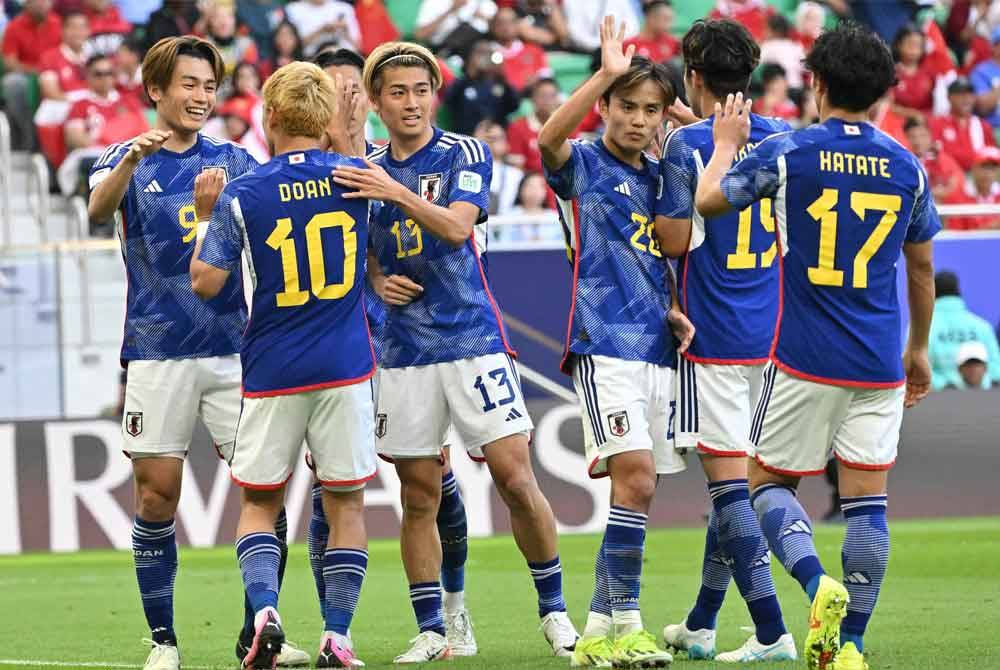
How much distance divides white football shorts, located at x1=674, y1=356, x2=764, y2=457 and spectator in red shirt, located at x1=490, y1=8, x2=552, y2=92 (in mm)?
11931

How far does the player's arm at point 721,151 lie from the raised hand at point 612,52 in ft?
1.26

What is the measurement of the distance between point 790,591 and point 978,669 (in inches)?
123

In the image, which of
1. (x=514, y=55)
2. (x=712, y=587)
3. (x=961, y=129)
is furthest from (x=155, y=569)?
(x=961, y=129)

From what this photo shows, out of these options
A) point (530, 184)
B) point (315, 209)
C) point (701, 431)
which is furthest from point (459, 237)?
point (530, 184)

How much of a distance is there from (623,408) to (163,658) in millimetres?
2036

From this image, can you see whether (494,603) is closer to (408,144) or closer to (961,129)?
(408,144)

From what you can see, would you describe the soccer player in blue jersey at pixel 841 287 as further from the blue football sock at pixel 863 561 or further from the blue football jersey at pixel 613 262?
the blue football jersey at pixel 613 262

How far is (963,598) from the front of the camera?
347 inches

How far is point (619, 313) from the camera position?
6.56 metres

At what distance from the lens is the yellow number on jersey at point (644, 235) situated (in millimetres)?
6629

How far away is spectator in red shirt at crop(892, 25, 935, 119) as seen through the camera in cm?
1850

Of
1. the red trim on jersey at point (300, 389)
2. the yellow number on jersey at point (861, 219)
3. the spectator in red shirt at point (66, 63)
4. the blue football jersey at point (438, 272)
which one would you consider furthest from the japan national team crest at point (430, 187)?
the spectator in red shirt at point (66, 63)

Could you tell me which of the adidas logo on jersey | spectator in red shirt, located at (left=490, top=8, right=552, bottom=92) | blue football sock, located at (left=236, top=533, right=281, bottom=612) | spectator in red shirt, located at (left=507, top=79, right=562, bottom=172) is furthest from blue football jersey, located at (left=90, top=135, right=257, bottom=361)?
spectator in red shirt, located at (left=490, top=8, right=552, bottom=92)

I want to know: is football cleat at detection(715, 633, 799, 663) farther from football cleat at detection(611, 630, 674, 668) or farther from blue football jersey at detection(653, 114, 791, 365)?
blue football jersey at detection(653, 114, 791, 365)
